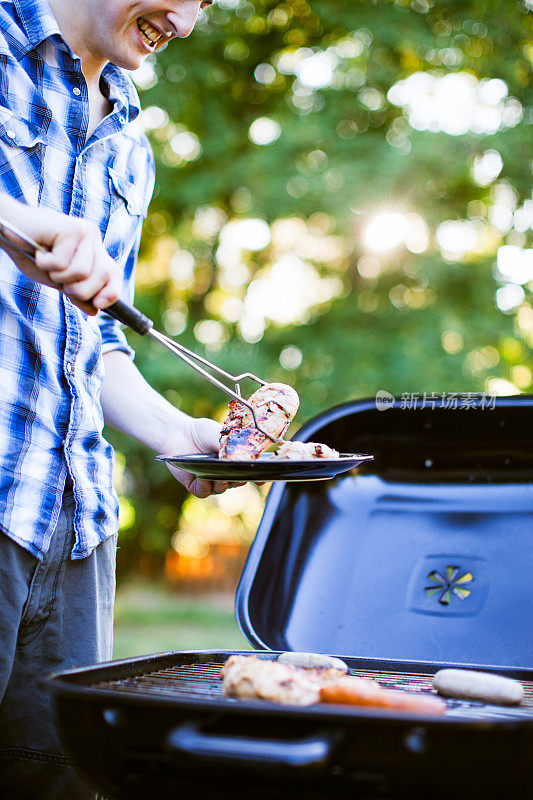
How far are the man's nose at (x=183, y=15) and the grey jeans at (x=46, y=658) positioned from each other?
2.81 ft

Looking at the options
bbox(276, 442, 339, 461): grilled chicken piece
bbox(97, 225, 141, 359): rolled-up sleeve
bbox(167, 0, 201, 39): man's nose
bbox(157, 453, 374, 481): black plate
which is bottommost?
bbox(157, 453, 374, 481): black plate

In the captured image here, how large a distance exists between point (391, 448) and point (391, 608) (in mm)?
362

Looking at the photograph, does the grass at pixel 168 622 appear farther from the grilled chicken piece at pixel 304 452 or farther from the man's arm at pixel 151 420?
the grilled chicken piece at pixel 304 452

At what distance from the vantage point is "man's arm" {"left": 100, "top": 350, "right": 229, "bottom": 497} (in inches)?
64.5

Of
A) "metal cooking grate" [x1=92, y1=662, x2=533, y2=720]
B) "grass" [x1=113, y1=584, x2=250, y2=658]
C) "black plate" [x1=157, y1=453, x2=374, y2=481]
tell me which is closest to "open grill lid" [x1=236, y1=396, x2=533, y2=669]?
"metal cooking grate" [x1=92, y1=662, x2=533, y2=720]

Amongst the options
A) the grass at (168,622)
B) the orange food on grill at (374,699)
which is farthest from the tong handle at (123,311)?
the grass at (168,622)

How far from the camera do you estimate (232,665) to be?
118 centimetres

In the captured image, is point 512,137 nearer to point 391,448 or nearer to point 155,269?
point 155,269

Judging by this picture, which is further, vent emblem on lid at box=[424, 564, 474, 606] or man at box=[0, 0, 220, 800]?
vent emblem on lid at box=[424, 564, 474, 606]

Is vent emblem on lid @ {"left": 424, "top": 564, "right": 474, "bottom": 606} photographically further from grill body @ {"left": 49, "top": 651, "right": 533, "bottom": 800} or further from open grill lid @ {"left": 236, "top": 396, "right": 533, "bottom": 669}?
grill body @ {"left": 49, "top": 651, "right": 533, "bottom": 800}

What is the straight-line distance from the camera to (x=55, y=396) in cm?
147

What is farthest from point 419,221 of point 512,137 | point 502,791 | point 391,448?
point 502,791

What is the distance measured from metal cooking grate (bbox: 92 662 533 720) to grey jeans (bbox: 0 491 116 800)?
24cm

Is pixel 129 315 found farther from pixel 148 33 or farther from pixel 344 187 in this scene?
pixel 344 187
